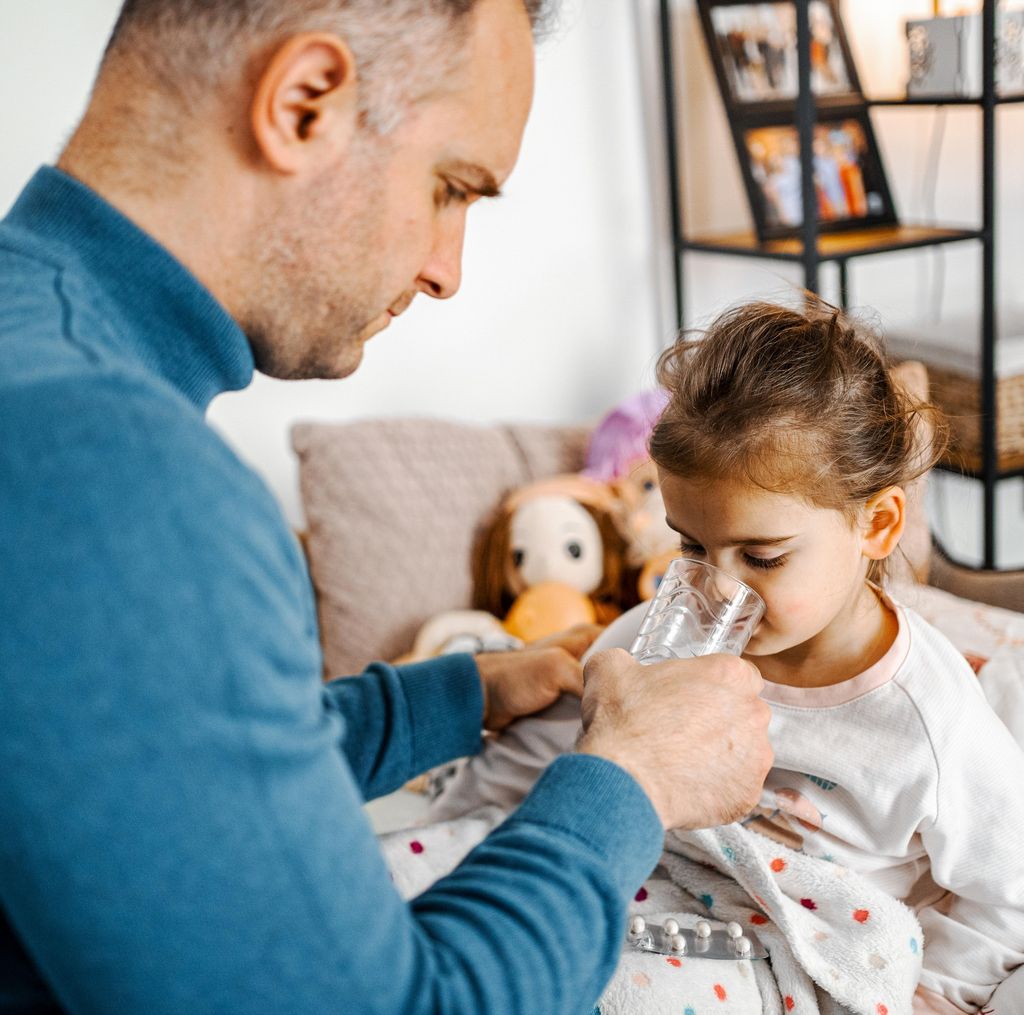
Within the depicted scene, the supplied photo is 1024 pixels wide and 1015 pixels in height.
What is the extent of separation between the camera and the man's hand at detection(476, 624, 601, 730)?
4.30 feet

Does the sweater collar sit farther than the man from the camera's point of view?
Yes

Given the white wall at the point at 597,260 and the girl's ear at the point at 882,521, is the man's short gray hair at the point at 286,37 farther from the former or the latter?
the white wall at the point at 597,260

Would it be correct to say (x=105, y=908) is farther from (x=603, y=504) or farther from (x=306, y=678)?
(x=603, y=504)

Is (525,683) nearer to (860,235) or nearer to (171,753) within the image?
(171,753)

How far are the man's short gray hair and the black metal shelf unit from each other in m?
1.59

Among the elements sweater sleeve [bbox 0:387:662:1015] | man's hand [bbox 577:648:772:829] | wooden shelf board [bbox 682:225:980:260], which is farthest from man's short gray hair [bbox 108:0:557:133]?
wooden shelf board [bbox 682:225:980:260]

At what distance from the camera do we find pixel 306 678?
2.34ft

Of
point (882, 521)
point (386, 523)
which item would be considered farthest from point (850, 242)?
point (882, 521)

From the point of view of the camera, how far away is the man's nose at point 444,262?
0.94 m

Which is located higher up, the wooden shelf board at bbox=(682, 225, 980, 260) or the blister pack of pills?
the wooden shelf board at bbox=(682, 225, 980, 260)

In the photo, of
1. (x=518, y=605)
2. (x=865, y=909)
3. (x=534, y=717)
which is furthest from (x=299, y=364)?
(x=518, y=605)

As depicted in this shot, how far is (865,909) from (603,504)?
1.19m

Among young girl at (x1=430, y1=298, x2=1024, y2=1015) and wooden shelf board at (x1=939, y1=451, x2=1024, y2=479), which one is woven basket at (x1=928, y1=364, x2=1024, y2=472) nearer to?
wooden shelf board at (x1=939, y1=451, x2=1024, y2=479)

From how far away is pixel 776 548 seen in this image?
1220 millimetres
